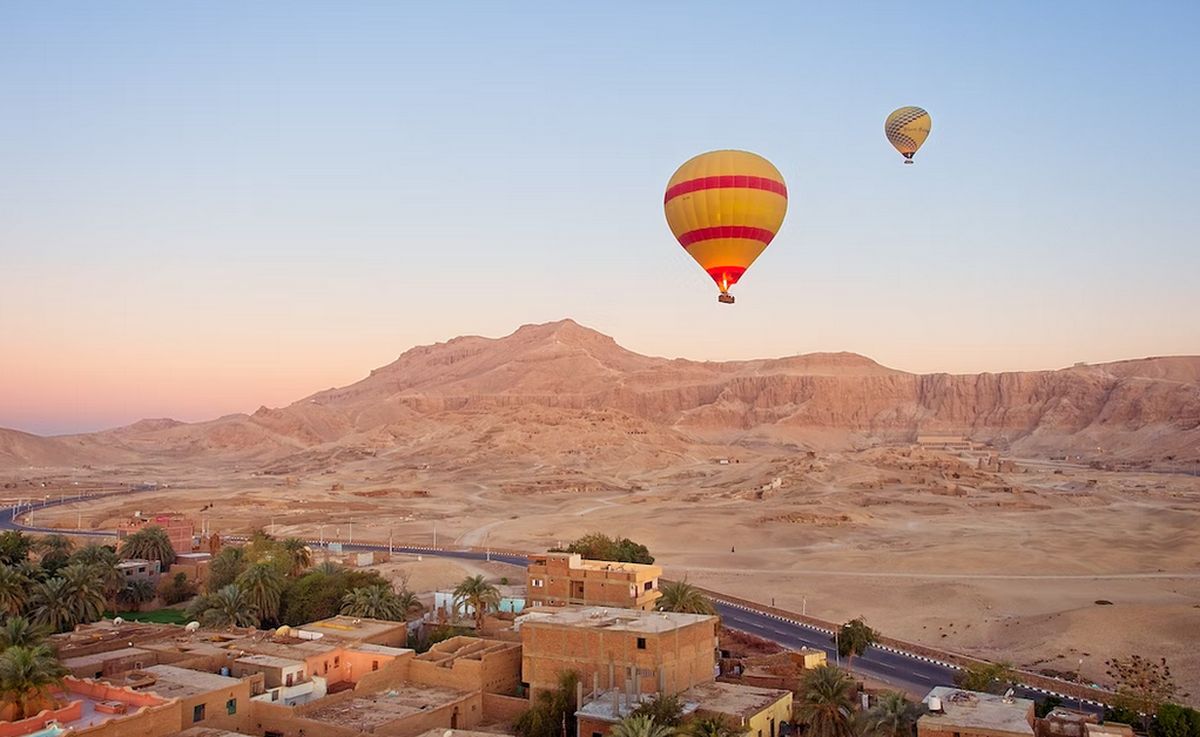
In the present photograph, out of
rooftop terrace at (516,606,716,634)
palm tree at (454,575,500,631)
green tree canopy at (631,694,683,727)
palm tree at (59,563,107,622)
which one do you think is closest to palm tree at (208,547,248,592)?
palm tree at (59,563,107,622)

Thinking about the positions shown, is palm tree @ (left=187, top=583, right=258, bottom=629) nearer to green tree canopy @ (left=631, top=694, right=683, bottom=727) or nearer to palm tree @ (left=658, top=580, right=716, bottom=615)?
palm tree @ (left=658, top=580, right=716, bottom=615)

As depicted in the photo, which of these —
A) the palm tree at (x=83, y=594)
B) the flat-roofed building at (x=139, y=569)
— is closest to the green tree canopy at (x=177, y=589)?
the flat-roofed building at (x=139, y=569)

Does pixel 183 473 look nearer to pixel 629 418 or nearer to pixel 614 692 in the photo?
pixel 629 418

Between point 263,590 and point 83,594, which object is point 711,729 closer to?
point 263,590

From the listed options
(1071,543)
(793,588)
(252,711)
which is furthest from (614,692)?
(1071,543)

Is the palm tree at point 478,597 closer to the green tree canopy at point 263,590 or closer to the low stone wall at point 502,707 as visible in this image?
the green tree canopy at point 263,590

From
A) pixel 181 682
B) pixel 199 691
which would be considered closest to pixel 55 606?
pixel 181 682

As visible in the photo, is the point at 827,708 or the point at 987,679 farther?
the point at 987,679
